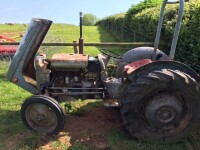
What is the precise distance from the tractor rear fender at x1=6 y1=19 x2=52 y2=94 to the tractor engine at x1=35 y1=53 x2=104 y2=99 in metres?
0.20

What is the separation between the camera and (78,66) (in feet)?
18.5

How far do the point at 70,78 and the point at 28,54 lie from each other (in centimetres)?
77

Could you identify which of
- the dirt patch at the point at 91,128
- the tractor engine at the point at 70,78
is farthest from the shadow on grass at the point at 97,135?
the tractor engine at the point at 70,78

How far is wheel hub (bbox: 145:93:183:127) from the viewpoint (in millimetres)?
4918

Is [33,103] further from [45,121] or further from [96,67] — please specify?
[96,67]

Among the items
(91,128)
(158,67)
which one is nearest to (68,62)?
(91,128)

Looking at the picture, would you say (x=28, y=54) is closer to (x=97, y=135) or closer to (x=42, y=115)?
(x=42, y=115)

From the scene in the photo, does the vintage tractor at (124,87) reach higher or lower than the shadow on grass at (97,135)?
higher

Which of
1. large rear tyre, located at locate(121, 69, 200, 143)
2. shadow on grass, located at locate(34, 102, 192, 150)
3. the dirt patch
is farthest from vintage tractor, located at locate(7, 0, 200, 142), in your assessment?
the dirt patch

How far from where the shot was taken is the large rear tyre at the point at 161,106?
15.7ft

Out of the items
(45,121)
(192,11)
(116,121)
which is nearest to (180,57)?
(192,11)

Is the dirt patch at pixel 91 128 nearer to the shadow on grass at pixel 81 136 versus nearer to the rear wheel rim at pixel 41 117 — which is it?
the shadow on grass at pixel 81 136

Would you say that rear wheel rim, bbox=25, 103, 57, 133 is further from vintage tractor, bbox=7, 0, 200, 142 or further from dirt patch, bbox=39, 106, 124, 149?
dirt patch, bbox=39, 106, 124, 149

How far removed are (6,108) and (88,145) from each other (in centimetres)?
238
